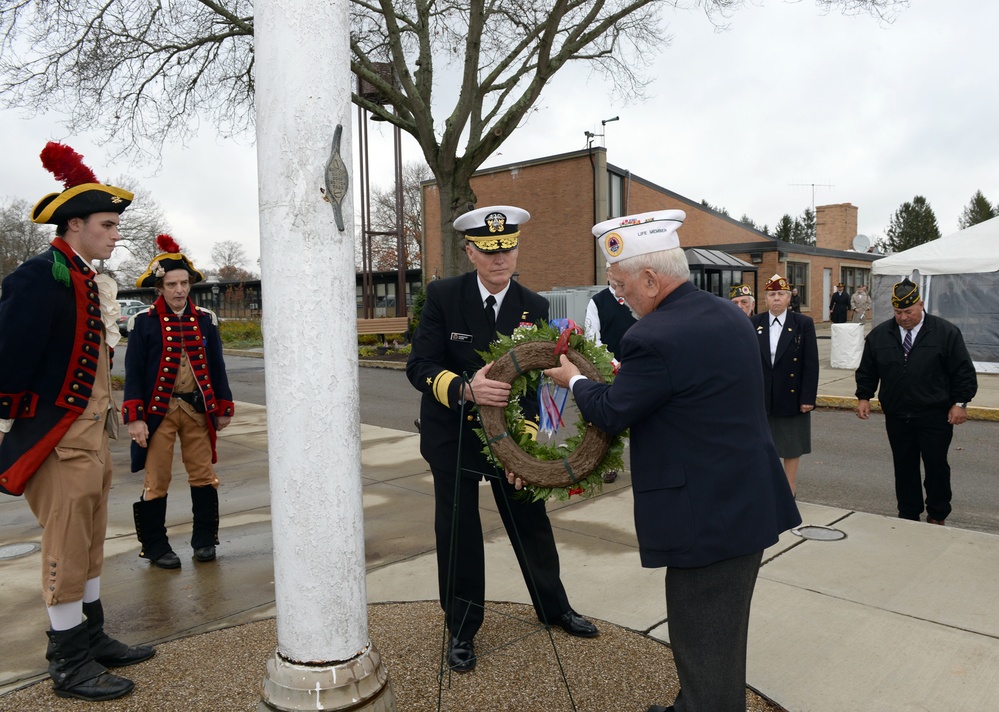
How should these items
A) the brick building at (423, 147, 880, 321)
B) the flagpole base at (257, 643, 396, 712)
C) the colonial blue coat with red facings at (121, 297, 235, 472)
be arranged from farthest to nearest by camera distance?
the brick building at (423, 147, 880, 321) < the colonial blue coat with red facings at (121, 297, 235, 472) < the flagpole base at (257, 643, 396, 712)

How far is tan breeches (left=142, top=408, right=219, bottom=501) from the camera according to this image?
4840 millimetres

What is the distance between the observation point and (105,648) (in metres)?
3.51

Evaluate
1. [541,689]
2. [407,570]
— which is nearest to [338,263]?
[541,689]

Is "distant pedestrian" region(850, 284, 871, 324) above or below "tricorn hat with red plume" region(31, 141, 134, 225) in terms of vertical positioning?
below

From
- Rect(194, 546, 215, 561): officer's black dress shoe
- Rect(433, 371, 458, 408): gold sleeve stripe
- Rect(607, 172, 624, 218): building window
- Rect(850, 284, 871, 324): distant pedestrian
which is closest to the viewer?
Rect(433, 371, 458, 408): gold sleeve stripe

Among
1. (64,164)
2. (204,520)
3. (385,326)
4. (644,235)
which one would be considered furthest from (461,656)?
(385,326)

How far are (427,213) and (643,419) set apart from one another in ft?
99.7

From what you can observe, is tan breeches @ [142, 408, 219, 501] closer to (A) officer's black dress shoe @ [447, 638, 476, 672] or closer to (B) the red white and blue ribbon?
(A) officer's black dress shoe @ [447, 638, 476, 672]

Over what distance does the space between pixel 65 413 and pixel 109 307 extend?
586mm

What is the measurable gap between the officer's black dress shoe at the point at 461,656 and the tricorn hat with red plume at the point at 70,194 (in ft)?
8.49

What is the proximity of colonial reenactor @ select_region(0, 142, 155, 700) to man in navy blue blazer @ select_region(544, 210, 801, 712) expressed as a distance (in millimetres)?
2322

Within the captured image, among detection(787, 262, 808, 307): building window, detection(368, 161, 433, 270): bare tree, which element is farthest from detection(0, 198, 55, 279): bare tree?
detection(787, 262, 808, 307): building window

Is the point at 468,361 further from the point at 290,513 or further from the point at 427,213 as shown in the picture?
the point at 427,213

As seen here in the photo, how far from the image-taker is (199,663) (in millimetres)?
3549
